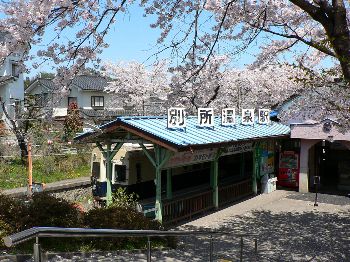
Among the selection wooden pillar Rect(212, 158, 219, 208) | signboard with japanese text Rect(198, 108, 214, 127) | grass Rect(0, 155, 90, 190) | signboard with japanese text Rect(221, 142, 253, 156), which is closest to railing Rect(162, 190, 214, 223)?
wooden pillar Rect(212, 158, 219, 208)

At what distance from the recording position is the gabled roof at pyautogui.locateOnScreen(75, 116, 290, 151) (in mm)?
13383

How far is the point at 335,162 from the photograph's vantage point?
25438mm

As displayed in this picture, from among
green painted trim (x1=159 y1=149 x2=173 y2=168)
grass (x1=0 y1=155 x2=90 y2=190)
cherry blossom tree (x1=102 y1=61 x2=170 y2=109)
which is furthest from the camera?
cherry blossom tree (x1=102 y1=61 x2=170 y2=109)

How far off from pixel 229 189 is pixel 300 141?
5.30 metres

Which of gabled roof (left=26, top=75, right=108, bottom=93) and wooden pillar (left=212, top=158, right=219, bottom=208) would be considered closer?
wooden pillar (left=212, top=158, right=219, bottom=208)

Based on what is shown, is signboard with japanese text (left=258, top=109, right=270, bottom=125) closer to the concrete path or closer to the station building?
the station building

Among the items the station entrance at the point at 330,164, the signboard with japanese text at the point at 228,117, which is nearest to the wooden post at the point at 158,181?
the signboard with japanese text at the point at 228,117

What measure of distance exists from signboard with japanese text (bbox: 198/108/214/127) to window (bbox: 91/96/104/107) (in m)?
32.4

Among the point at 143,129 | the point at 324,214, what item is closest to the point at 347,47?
the point at 143,129

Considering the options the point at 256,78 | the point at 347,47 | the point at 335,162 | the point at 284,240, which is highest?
the point at 256,78

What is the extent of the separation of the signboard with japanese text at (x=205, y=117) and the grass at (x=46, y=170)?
8.74 metres

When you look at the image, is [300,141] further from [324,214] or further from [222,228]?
[222,228]

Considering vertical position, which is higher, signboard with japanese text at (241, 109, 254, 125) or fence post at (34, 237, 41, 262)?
signboard with japanese text at (241, 109, 254, 125)

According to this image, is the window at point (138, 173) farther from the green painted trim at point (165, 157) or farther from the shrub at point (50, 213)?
the shrub at point (50, 213)
